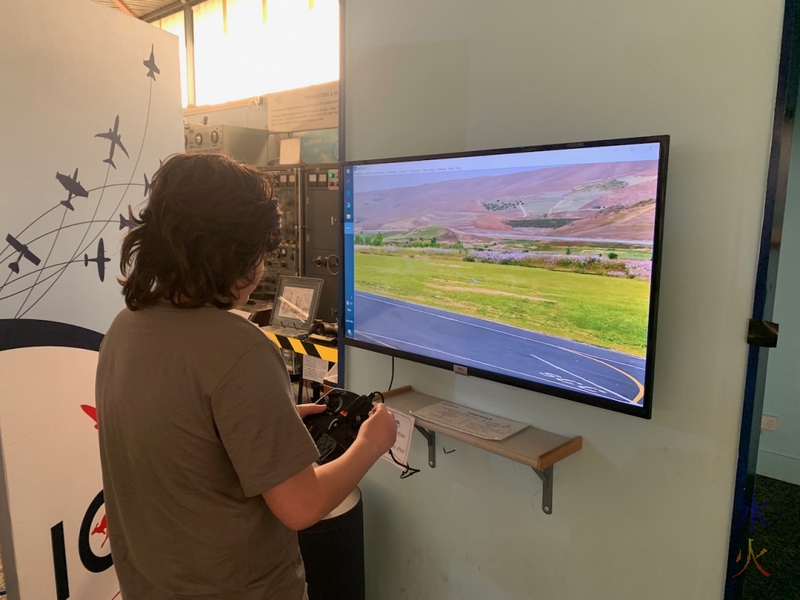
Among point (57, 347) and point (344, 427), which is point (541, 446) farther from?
point (57, 347)

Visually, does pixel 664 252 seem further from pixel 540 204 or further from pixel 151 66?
pixel 151 66

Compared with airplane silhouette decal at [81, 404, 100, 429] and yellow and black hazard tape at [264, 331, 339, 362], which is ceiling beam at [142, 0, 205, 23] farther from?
airplane silhouette decal at [81, 404, 100, 429]

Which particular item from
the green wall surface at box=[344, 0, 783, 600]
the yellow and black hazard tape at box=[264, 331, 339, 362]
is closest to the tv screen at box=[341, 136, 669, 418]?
the green wall surface at box=[344, 0, 783, 600]

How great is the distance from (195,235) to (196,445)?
0.34 metres

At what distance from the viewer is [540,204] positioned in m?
1.28

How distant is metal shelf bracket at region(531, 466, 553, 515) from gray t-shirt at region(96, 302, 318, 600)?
2.43 feet

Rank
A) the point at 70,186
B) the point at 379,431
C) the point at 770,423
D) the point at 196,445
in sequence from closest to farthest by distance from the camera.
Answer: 1. the point at 196,445
2. the point at 379,431
3. the point at 70,186
4. the point at 770,423

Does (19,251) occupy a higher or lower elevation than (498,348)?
higher

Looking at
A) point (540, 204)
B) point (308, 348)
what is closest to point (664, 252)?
point (540, 204)

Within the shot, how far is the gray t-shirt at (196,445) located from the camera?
2.79 feet

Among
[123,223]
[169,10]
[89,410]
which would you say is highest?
[169,10]

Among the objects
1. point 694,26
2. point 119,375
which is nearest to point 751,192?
point 694,26

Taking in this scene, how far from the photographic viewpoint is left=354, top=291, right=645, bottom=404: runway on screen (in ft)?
3.98

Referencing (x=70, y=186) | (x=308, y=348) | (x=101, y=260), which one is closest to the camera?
(x=70, y=186)
